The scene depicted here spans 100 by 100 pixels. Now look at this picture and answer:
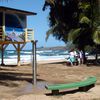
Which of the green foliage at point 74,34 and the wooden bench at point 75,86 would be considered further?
the green foliage at point 74,34

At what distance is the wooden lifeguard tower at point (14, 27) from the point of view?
29531mm

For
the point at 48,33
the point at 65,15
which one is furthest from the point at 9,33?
the point at 48,33

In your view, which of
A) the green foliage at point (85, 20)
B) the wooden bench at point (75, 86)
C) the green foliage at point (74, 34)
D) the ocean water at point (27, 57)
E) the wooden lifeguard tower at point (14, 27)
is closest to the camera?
the wooden bench at point (75, 86)

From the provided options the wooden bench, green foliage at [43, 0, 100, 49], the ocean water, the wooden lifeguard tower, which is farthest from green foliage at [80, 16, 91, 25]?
the wooden bench

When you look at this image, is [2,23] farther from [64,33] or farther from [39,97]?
[39,97]

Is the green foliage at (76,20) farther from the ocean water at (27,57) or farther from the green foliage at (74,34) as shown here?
the ocean water at (27,57)

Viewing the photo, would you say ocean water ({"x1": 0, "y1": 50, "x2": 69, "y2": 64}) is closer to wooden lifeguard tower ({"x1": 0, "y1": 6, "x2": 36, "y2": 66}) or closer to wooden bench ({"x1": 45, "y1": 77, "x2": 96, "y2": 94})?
wooden lifeguard tower ({"x1": 0, "y1": 6, "x2": 36, "y2": 66})

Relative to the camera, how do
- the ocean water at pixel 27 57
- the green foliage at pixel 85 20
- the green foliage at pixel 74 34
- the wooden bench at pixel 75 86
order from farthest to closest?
the ocean water at pixel 27 57 → the green foliage at pixel 74 34 → the green foliage at pixel 85 20 → the wooden bench at pixel 75 86

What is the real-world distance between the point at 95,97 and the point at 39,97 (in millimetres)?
1866

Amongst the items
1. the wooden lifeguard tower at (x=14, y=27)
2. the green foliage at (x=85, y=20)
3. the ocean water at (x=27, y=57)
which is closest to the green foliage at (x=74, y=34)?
the green foliage at (x=85, y=20)

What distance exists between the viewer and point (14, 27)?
30.6 m

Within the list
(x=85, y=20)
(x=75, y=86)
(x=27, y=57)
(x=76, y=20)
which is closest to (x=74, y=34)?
(x=85, y=20)

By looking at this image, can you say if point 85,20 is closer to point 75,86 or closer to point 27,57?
point 75,86

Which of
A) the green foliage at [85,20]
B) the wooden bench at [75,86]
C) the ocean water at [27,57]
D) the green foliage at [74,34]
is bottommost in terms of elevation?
the ocean water at [27,57]
